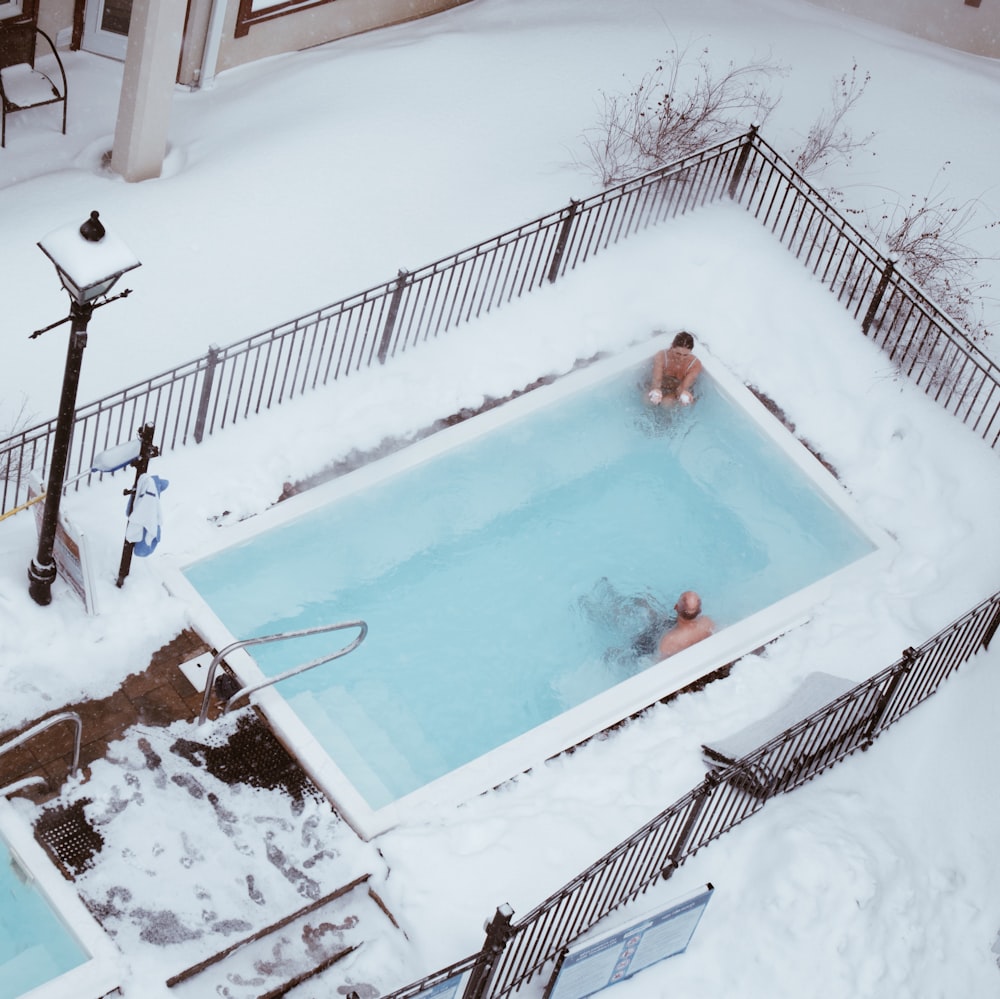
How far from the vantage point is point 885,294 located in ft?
55.5

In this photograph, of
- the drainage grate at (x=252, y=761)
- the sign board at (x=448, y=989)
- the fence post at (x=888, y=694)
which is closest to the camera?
the sign board at (x=448, y=989)

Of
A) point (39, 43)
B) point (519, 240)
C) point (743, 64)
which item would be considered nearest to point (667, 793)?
point (519, 240)

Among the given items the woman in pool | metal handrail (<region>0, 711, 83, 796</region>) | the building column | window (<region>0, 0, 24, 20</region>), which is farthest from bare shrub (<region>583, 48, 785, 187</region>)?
metal handrail (<region>0, 711, 83, 796</region>)

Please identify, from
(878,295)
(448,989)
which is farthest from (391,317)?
(448,989)

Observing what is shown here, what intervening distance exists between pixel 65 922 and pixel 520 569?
5.33 metres

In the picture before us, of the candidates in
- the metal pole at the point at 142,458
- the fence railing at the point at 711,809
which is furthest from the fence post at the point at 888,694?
the metal pole at the point at 142,458

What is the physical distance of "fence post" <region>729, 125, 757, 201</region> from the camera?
16.4 metres

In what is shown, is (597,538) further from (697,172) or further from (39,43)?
(39,43)

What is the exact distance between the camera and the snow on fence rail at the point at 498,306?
13.9 metres

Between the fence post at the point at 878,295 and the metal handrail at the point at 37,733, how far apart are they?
8654mm

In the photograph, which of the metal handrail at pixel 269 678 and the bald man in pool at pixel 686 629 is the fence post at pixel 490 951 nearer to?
the metal handrail at pixel 269 678

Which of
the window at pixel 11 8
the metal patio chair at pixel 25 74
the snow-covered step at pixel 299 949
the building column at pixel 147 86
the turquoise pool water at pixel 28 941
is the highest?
the window at pixel 11 8

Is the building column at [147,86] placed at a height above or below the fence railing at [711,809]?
above

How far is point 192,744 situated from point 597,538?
4.58 meters
